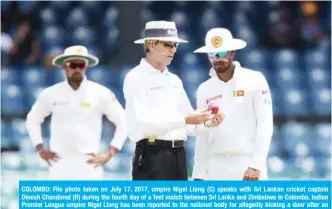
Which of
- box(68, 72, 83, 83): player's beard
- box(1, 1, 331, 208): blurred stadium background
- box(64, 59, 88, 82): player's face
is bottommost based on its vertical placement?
box(68, 72, 83, 83): player's beard

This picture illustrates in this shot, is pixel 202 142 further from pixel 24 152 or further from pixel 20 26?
pixel 20 26

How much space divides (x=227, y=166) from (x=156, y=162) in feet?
1.65

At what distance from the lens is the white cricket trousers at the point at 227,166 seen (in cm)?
896

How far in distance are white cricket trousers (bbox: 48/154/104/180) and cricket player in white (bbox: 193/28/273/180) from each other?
80.3 inches

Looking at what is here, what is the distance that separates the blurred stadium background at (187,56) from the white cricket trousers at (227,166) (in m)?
5.62

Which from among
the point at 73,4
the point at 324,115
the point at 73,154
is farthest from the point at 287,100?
the point at 73,154

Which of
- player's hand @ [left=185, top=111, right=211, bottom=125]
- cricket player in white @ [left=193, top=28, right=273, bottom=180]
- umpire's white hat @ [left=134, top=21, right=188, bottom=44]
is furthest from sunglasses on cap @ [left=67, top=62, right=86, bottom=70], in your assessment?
player's hand @ [left=185, top=111, right=211, bottom=125]

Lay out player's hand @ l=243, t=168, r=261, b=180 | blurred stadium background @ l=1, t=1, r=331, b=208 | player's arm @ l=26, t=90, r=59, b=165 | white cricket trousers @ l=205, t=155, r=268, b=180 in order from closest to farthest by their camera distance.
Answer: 1. player's hand @ l=243, t=168, r=261, b=180
2. white cricket trousers @ l=205, t=155, r=268, b=180
3. player's arm @ l=26, t=90, r=59, b=165
4. blurred stadium background @ l=1, t=1, r=331, b=208

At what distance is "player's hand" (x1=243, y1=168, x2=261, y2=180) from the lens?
8688mm

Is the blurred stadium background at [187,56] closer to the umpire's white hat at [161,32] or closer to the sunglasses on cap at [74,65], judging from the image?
the sunglasses on cap at [74,65]

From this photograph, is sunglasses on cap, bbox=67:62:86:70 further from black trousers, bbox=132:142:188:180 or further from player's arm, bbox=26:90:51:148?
black trousers, bbox=132:142:188:180

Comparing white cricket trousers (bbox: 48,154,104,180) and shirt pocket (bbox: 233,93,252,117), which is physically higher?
shirt pocket (bbox: 233,93,252,117)

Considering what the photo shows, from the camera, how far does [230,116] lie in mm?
8930

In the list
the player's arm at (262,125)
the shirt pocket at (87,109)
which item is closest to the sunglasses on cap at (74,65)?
the shirt pocket at (87,109)
